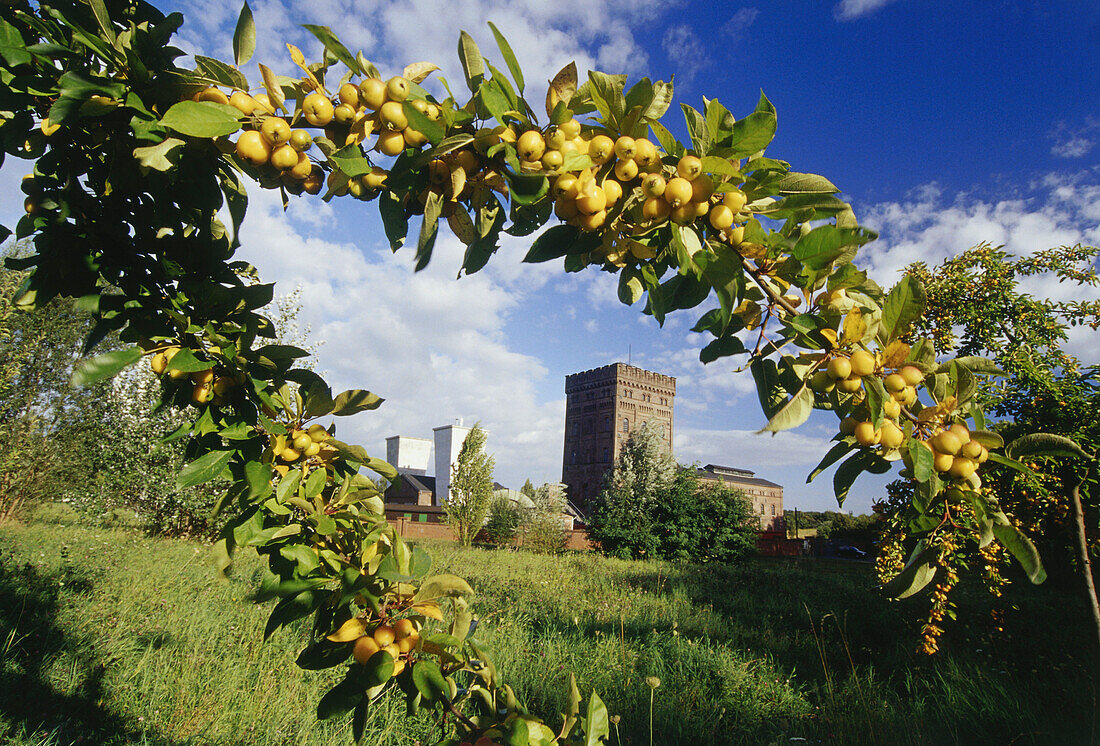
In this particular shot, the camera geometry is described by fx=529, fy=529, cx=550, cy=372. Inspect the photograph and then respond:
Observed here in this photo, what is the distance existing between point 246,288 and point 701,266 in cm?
87

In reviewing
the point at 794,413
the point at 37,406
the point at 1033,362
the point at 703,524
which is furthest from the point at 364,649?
the point at 703,524

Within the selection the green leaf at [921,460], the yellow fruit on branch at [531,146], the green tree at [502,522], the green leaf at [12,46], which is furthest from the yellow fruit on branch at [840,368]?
the green tree at [502,522]

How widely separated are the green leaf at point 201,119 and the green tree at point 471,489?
59.1ft

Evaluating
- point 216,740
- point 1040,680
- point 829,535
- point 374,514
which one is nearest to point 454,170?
point 374,514

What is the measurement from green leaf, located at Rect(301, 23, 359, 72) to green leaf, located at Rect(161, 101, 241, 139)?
155 millimetres

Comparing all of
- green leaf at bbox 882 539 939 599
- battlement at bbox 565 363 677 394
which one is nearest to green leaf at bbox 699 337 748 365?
green leaf at bbox 882 539 939 599

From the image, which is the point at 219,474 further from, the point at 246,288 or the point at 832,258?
the point at 832,258

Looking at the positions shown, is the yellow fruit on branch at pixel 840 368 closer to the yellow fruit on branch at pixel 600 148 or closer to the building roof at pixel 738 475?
the yellow fruit on branch at pixel 600 148

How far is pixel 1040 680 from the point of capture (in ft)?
13.8

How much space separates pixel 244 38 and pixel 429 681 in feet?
3.59

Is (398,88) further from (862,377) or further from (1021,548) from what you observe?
(1021,548)

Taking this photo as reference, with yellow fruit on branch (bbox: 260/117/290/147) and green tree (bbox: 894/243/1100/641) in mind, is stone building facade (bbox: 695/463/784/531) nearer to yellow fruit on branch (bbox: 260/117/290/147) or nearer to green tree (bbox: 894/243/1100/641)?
green tree (bbox: 894/243/1100/641)

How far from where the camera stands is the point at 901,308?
0.70 metres

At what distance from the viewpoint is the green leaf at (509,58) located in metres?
0.67
